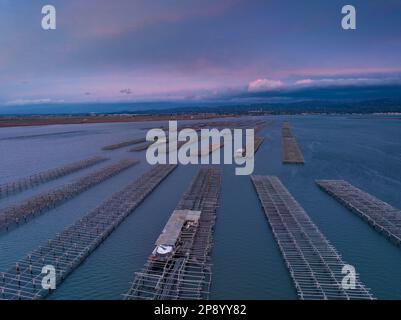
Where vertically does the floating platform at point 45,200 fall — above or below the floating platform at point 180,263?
above

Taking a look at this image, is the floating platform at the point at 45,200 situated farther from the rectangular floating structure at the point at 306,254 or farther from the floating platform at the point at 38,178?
the rectangular floating structure at the point at 306,254

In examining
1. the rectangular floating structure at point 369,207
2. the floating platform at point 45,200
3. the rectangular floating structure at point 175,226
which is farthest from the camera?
the floating platform at point 45,200

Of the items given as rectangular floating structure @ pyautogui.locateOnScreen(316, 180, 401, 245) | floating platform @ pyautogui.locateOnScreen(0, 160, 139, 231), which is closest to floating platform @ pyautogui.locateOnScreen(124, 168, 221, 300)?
rectangular floating structure @ pyautogui.locateOnScreen(316, 180, 401, 245)

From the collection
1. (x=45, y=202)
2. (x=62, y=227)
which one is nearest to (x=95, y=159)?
(x=45, y=202)

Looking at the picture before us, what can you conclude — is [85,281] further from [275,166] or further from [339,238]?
[275,166]

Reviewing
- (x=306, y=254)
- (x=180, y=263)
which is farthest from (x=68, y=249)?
(x=306, y=254)

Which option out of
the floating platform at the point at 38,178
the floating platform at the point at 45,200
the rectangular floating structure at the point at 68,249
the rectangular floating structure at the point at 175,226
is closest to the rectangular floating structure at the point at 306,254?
the rectangular floating structure at the point at 175,226

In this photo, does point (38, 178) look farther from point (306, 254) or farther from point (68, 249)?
point (306, 254)
